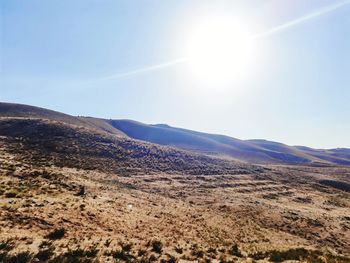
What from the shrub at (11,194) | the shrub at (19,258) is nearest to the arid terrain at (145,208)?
the shrub at (19,258)

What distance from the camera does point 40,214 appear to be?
1714cm

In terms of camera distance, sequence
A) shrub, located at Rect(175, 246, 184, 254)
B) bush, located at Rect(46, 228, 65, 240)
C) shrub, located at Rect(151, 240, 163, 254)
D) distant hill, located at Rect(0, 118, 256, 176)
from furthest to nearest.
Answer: distant hill, located at Rect(0, 118, 256, 176), shrub, located at Rect(175, 246, 184, 254), shrub, located at Rect(151, 240, 163, 254), bush, located at Rect(46, 228, 65, 240)

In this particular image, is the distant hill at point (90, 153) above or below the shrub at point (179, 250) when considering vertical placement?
above

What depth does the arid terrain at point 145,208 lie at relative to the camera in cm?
1504

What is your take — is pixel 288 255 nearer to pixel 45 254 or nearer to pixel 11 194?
pixel 45 254

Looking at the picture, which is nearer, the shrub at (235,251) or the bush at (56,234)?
the bush at (56,234)

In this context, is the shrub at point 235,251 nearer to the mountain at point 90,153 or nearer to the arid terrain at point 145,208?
the arid terrain at point 145,208

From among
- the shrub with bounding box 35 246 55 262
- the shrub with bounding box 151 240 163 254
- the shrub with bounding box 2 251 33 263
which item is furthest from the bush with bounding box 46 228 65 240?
the shrub with bounding box 151 240 163 254

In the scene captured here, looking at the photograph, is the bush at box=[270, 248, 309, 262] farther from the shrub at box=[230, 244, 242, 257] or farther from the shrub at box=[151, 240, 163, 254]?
the shrub at box=[151, 240, 163, 254]

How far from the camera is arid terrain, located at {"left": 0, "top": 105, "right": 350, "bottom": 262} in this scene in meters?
15.0

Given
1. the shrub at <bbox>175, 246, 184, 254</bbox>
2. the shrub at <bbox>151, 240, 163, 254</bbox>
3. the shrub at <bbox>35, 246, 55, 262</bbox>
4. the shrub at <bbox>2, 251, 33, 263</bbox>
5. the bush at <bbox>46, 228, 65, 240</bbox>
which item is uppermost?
the shrub at <bbox>2, 251, 33, 263</bbox>

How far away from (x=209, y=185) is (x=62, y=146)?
23.9 meters

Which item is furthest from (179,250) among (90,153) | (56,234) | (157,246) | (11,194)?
(90,153)

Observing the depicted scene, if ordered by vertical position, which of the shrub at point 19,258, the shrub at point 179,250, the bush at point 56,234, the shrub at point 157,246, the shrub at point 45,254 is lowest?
the shrub at point 179,250
